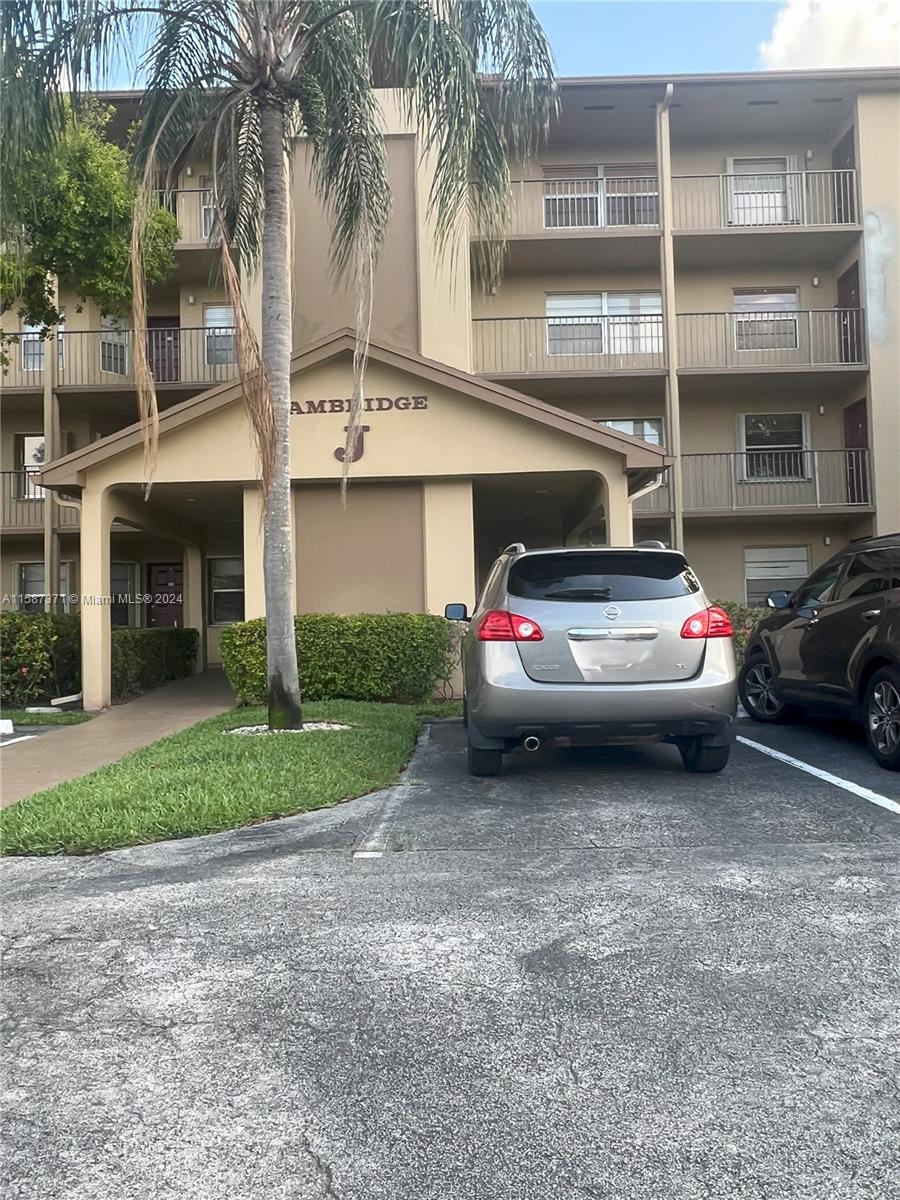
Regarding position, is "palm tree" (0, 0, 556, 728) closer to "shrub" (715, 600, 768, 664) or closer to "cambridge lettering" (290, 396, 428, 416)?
"cambridge lettering" (290, 396, 428, 416)

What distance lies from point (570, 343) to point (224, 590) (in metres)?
9.67

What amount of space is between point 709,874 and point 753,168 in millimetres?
20295

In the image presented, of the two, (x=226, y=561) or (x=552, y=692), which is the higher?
(x=226, y=561)

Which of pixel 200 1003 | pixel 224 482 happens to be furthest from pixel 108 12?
pixel 200 1003

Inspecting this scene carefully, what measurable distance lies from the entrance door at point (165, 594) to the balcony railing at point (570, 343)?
29.8 ft

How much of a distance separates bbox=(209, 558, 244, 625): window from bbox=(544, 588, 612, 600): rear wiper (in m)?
16.3

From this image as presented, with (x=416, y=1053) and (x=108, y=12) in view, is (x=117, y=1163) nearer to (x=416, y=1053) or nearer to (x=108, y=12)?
(x=416, y=1053)

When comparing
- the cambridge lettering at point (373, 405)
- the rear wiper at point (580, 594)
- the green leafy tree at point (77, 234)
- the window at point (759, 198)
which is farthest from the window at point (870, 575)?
the window at point (759, 198)

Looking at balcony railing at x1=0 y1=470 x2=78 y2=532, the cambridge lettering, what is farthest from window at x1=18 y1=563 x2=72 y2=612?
the cambridge lettering

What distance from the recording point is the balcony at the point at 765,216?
19188 millimetres

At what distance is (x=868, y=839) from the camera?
17.0ft

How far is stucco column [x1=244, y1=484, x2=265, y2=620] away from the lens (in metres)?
13.5

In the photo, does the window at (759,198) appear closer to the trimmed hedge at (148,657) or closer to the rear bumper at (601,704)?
the trimmed hedge at (148,657)

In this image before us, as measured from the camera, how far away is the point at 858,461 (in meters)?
19.6
